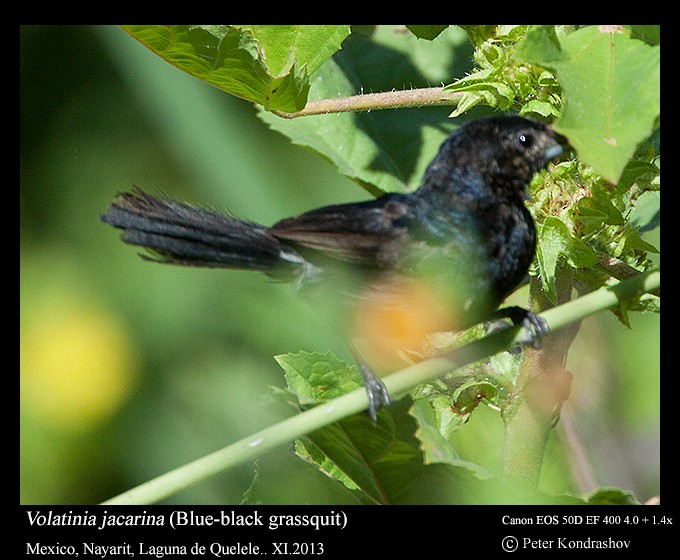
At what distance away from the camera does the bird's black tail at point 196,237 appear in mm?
1874

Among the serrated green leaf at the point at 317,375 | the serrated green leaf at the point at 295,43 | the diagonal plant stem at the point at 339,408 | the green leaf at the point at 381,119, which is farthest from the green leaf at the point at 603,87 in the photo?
the green leaf at the point at 381,119

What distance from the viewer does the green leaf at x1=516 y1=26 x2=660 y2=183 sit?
128cm

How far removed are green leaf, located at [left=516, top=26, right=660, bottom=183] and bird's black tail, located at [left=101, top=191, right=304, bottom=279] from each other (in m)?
0.86

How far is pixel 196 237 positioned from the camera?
2.01m

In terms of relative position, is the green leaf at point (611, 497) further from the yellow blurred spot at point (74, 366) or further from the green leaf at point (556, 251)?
the yellow blurred spot at point (74, 366)

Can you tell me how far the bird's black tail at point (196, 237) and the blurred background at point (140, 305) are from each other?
1.6 inches

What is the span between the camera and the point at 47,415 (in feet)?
4.95

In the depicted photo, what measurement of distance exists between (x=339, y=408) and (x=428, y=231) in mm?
898

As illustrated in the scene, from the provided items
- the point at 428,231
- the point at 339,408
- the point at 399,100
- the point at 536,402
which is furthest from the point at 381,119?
the point at 339,408

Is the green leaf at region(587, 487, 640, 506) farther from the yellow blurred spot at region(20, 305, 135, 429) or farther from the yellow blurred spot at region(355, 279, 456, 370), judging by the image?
the yellow blurred spot at region(20, 305, 135, 429)

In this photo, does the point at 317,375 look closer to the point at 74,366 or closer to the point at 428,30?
the point at 74,366

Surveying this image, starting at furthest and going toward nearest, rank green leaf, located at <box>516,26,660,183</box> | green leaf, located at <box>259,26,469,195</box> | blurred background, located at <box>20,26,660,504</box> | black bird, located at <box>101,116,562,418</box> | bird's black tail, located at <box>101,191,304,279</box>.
Answer: 1. green leaf, located at <box>259,26,469,195</box>
2. black bird, located at <box>101,116,562,418</box>
3. bird's black tail, located at <box>101,191,304,279</box>
4. blurred background, located at <box>20,26,660,504</box>
5. green leaf, located at <box>516,26,660,183</box>

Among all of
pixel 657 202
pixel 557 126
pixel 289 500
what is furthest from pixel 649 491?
pixel 557 126

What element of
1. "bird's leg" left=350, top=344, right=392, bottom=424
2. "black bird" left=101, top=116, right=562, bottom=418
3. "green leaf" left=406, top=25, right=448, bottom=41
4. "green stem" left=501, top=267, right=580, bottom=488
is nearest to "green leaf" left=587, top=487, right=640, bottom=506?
"green stem" left=501, top=267, right=580, bottom=488
